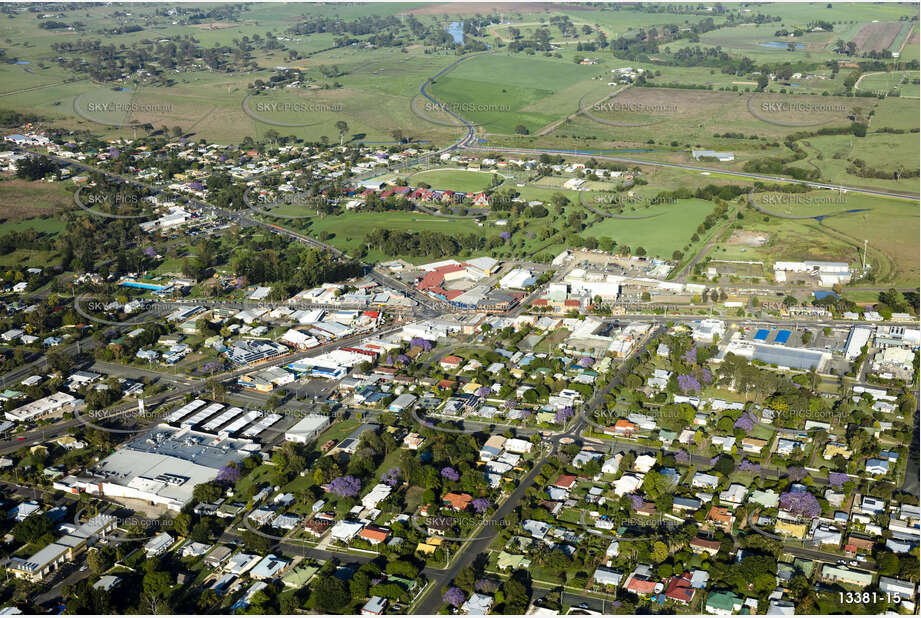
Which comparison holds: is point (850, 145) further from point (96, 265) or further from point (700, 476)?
point (96, 265)

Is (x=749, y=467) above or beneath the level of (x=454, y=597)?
beneath

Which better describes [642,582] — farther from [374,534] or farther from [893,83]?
[893,83]

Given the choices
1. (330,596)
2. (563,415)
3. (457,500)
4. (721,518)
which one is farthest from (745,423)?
(330,596)

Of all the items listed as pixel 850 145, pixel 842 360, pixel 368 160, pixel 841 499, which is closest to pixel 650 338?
pixel 842 360

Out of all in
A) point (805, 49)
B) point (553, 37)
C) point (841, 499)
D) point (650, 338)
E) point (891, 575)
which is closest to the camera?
point (891, 575)

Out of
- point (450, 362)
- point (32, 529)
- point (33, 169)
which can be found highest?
point (33, 169)

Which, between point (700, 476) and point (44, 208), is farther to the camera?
point (44, 208)

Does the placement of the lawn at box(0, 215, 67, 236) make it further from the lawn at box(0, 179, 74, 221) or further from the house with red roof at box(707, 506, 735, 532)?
the house with red roof at box(707, 506, 735, 532)
